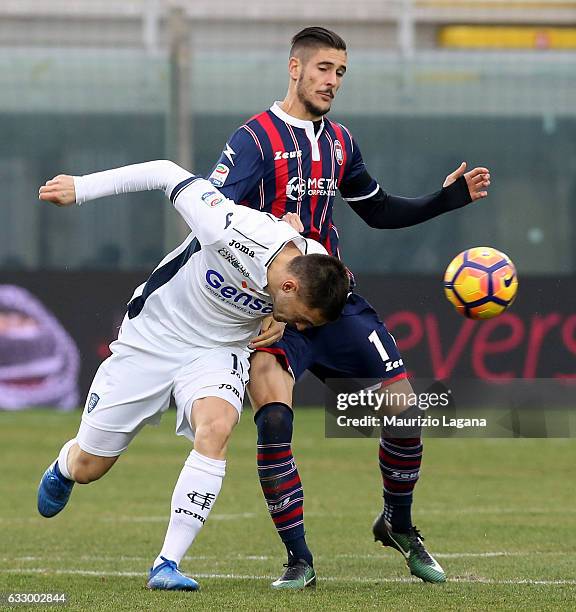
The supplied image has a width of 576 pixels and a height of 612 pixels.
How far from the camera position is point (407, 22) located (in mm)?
23328

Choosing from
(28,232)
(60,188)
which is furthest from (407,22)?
(60,188)

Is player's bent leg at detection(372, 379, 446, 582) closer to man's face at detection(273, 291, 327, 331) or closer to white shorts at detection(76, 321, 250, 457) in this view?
white shorts at detection(76, 321, 250, 457)

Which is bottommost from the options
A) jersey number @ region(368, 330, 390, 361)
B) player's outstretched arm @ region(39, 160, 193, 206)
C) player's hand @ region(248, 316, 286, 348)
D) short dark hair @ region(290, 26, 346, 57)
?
jersey number @ region(368, 330, 390, 361)

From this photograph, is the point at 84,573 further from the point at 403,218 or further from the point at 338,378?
the point at 403,218

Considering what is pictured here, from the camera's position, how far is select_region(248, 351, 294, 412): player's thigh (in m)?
7.12

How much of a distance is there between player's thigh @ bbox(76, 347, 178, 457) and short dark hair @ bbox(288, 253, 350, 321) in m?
0.93

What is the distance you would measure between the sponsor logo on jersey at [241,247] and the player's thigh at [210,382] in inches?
23.6

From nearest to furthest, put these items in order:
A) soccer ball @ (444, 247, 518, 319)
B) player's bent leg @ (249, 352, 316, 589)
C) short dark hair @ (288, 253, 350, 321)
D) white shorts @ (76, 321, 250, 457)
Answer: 1. short dark hair @ (288, 253, 350, 321)
2. white shorts @ (76, 321, 250, 457)
3. player's bent leg @ (249, 352, 316, 589)
4. soccer ball @ (444, 247, 518, 319)

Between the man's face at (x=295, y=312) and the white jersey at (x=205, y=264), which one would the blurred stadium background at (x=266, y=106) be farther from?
the man's face at (x=295, y=312)

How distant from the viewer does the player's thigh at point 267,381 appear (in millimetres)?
7121

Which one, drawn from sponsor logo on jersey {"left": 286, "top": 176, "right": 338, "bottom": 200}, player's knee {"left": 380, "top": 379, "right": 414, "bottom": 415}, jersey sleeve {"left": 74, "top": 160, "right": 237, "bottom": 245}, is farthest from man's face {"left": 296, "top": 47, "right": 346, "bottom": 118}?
player's knee {"left": 380, "top": 379, "right": 414, "bottom": 415}

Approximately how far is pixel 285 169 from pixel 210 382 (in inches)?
45.8

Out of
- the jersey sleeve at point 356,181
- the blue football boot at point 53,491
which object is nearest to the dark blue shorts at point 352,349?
the jersey sleeve at point 356,181

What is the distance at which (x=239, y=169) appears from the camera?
279 inches
